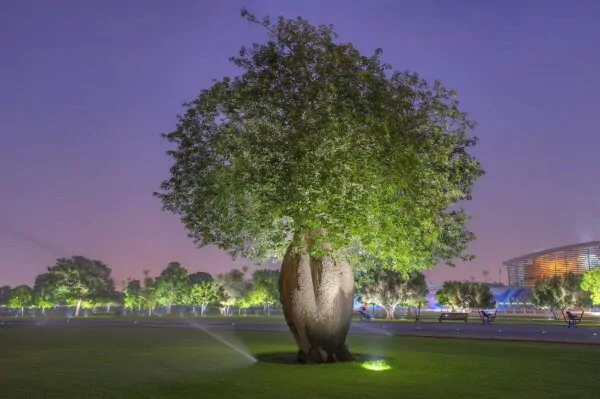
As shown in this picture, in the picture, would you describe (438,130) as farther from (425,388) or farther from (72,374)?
(72,374)

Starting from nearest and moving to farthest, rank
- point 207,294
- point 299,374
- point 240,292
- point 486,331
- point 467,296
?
point 299,374 < point 486,331 < point 467,296 < point 207,294 < point 240,292

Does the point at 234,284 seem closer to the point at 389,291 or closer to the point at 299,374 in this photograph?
the point at 389,291

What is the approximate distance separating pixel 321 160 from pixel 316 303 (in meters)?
5.71

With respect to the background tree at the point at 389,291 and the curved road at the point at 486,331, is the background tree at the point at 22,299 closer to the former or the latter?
the background tree at the point at 389,291

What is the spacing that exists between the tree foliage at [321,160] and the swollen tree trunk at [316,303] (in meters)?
1.13

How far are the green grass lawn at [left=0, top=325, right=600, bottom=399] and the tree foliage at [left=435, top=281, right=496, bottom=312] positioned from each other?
57.2m

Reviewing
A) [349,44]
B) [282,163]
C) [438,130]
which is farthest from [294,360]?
[349,44]

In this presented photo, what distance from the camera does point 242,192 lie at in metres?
20.0

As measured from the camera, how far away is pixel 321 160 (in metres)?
17.9

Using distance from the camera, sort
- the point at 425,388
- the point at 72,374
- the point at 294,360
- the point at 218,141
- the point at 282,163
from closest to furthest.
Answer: the point at 425,388 < the point at 72,374 < the point at 282,163 < the point at 218,141 < the point at 294,360

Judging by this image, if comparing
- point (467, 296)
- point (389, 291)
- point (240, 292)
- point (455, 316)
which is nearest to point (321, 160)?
point (455, 316)

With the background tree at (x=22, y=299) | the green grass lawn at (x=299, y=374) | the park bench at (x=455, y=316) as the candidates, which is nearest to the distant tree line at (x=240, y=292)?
the background tree at (x=22, y=299)

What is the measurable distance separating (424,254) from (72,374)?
12465mm

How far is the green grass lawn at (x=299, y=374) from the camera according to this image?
13.9 metres
